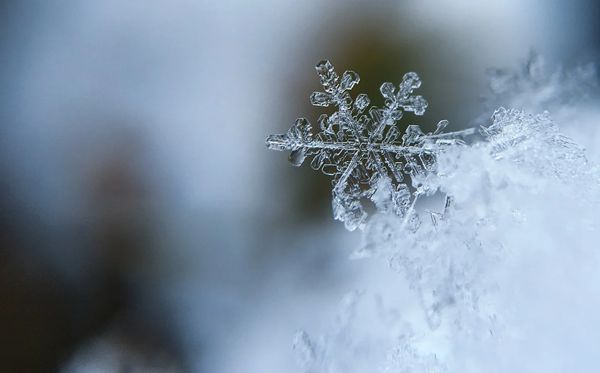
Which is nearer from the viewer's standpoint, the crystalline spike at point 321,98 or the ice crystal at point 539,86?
the crystalline spike at point 321,98

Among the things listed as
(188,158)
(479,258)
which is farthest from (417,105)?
(188,158)

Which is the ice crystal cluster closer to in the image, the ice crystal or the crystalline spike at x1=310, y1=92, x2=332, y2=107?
the crystalline spike at x1=310, y1=92, x2=332, y2=107

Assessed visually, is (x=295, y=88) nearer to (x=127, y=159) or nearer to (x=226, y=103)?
(x=226, y=103)

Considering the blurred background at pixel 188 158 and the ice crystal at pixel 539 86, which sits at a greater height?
the ice crystal at pixel 539 86

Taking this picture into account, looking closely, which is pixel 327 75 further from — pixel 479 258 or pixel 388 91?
pixel 479 258

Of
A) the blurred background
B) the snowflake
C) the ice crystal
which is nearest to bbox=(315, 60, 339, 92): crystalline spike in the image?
the snowflake

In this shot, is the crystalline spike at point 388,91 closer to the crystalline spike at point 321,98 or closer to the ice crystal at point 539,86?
the crystalline spike at point 321,98

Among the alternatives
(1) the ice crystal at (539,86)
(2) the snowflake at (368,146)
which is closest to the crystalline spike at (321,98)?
(2) the snowflake at (368,146)
